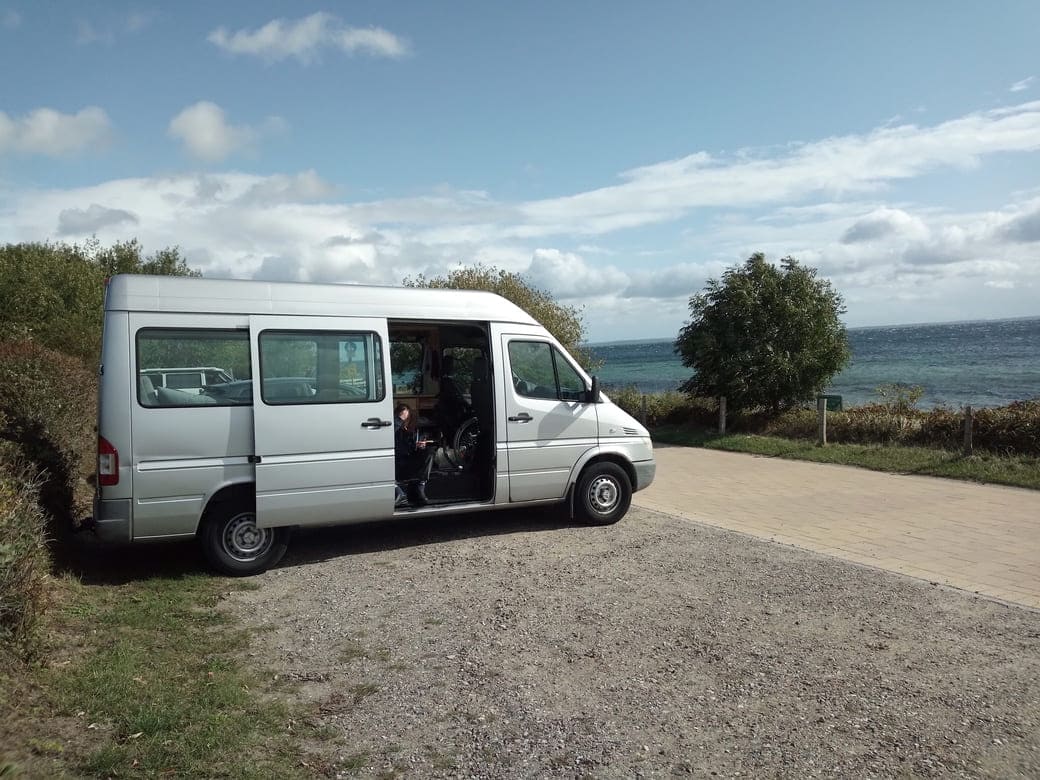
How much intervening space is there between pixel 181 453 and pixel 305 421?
1.03 metres

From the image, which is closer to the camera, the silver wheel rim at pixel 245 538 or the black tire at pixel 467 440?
the silver wheel rim at pixel 245 538

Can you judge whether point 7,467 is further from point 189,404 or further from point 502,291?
point 502,291

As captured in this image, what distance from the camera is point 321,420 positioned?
7188 mm

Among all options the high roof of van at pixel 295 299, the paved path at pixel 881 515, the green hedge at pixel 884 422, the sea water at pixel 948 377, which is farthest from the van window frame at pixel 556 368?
the sea water at pixel 948 377

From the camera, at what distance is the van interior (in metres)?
8.36

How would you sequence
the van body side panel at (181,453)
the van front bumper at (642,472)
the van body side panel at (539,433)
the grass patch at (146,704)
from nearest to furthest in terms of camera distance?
the grass patch at (146,704), the van body side panel at (181,453), the van body side panel at (539,433), the van front bumper at (642,472)

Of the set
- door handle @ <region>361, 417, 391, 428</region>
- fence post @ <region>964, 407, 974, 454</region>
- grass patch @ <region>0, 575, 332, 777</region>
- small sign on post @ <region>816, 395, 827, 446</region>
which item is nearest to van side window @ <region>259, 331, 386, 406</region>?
door handle @ <region>361, 417, 391, 428</region>

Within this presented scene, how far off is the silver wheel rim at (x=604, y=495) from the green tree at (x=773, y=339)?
901 cm

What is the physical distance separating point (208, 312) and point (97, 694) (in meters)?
3.45

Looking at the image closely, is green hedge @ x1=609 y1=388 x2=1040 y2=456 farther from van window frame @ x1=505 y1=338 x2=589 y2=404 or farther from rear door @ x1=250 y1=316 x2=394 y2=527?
rear door @ x1=250 y1=316 x2=394 y2=527

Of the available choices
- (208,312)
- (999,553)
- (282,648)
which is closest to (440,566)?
(282,648)

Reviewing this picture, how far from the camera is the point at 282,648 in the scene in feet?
17.3

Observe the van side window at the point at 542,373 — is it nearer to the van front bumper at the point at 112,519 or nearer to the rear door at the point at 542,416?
the rear door at the point at 542,416

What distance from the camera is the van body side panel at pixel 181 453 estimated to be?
6504 mm
